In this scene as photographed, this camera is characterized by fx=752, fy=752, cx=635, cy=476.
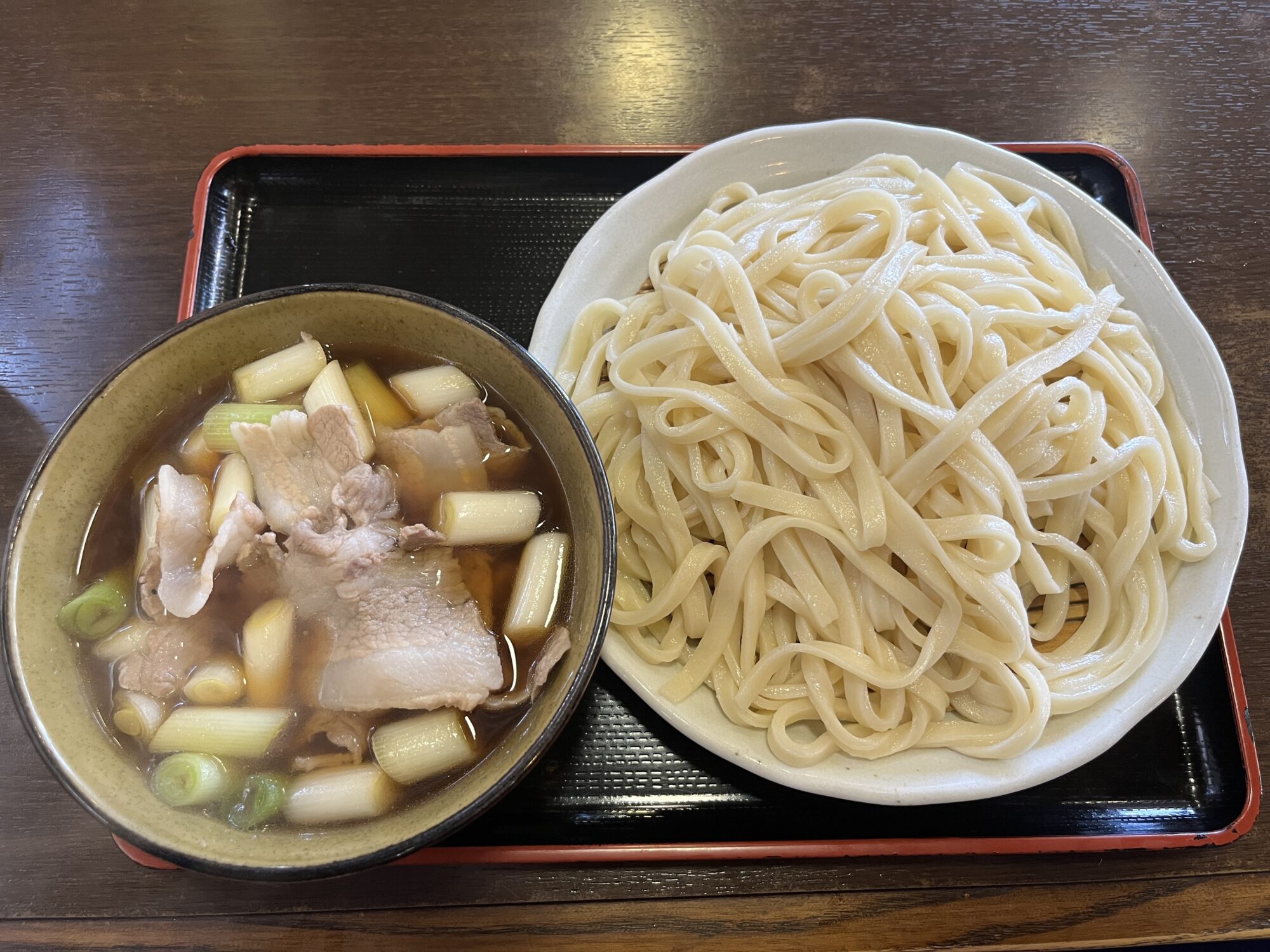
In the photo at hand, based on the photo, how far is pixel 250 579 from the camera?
161 cm

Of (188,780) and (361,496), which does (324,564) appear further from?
(188,780)

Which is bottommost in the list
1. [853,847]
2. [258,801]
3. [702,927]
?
[702,927]

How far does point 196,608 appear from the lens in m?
1.50

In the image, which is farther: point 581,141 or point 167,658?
point 581,141

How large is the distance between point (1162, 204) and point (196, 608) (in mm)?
3055

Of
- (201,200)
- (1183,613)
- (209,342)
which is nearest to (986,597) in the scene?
(1183,613)

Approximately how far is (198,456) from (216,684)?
0.51m

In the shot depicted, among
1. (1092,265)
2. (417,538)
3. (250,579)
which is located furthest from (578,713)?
(1092,265)

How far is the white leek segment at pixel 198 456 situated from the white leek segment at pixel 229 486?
0.02 meters

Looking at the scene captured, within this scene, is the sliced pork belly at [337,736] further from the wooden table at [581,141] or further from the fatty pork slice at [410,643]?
the wooden table at [581,141]

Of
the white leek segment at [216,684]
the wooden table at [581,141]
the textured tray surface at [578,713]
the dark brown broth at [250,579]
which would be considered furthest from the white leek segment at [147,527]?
the textured tray surface at [578,713]

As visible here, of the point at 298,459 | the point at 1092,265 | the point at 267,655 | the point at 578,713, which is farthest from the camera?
the point at 1092,265

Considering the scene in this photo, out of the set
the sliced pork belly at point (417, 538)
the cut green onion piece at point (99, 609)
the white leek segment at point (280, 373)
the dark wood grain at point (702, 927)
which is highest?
the white leek segment at point (280, 373)

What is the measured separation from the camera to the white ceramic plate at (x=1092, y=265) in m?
1.64
